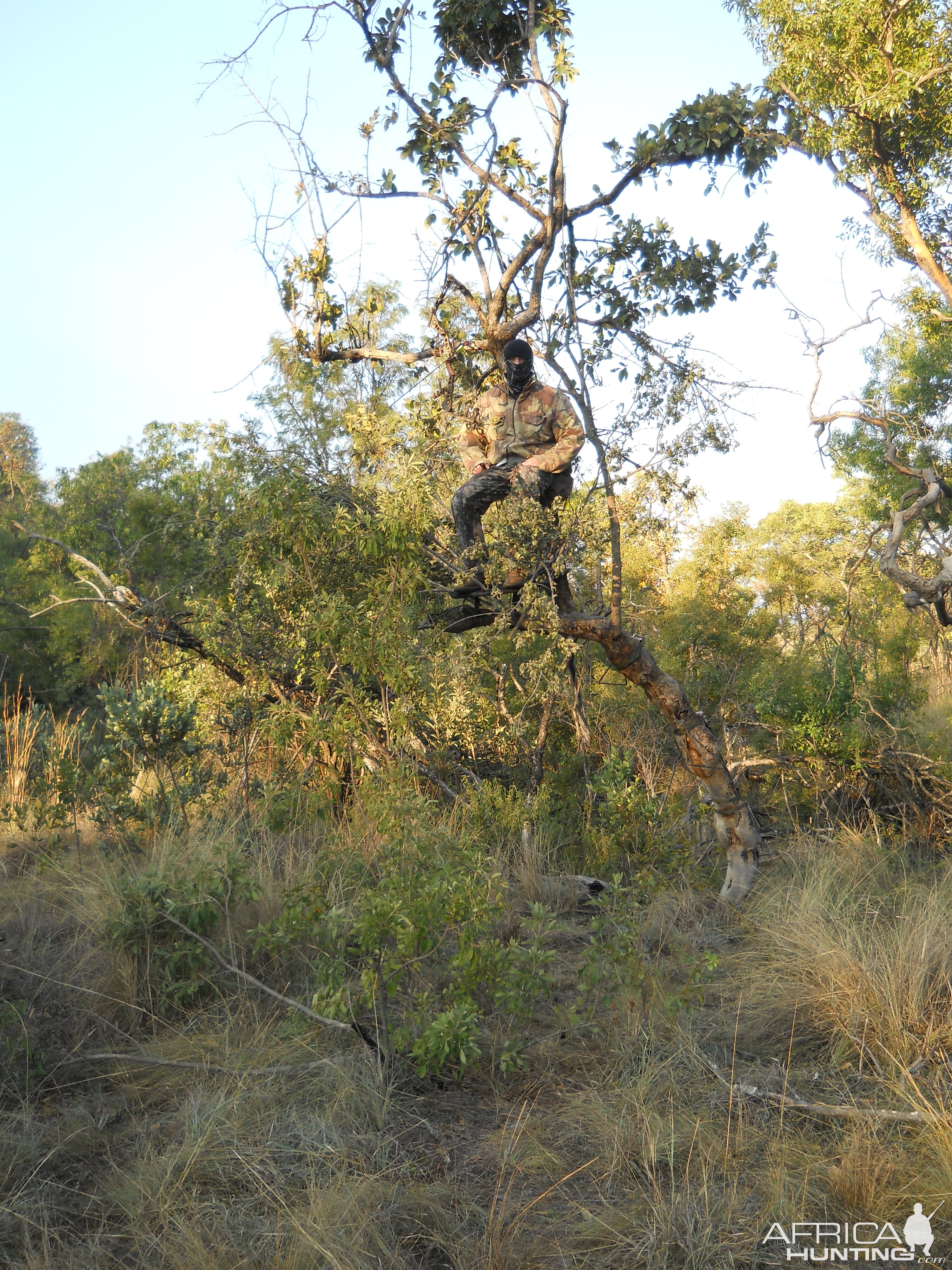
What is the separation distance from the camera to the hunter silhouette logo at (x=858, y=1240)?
2.57m

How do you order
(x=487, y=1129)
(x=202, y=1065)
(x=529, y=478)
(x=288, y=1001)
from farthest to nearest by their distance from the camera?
(x=529, y=478) → (x=288, y=1001) → (x=202, y=1065) → (x=487, y=1129)

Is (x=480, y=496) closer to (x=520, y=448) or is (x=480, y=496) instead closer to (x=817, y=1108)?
(x=520, y=448)

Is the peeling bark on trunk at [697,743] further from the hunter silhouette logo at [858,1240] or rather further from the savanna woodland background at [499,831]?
the hunter silhouette logo at [858,1240]

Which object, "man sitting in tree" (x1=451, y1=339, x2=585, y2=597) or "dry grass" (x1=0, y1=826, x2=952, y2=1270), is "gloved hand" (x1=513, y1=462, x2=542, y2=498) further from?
"dry grass" (x1=0, y1=826, x2=952, y2=1270)

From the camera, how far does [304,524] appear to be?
5625 millimetres

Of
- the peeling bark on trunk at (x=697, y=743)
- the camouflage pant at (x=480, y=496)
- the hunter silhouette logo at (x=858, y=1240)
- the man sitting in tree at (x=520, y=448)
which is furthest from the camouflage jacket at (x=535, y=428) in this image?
the hunter silhouette logo at (x=858, y=1240)

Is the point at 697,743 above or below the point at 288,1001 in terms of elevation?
above

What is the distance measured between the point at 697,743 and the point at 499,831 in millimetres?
1687

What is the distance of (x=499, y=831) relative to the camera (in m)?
6.71

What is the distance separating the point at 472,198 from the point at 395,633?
8.42 feet

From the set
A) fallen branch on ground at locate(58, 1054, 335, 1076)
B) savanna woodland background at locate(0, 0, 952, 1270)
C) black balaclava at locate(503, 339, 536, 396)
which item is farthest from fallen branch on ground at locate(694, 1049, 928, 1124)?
black balaclava at locate(503, 339, 536, 396)

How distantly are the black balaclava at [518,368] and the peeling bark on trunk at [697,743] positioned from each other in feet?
4.44

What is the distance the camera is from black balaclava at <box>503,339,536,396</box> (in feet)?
16.8

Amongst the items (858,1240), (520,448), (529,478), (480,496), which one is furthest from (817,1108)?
(520,448)
